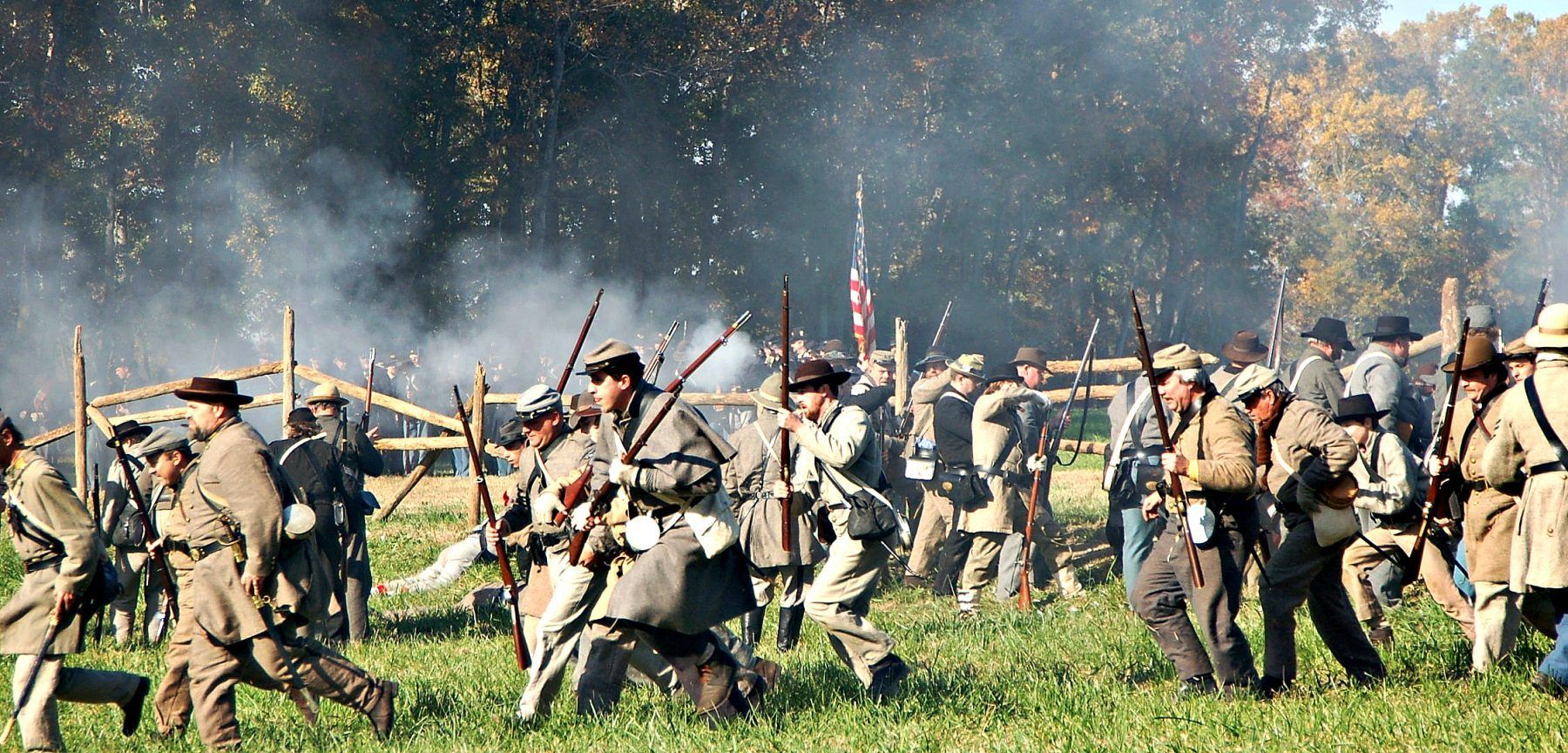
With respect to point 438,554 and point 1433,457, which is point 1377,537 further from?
point 438,554

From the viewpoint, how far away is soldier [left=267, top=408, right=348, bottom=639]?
9.93m

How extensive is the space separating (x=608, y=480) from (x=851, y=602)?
154 centimetres

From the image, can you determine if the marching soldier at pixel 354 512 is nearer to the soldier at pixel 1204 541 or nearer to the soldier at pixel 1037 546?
the soldier at pixel 1037 546

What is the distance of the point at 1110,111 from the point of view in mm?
36188

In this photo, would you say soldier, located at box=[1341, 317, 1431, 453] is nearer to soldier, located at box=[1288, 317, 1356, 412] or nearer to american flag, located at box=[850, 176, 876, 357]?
soldier, located at box=[1288, 317, 1356, 412]

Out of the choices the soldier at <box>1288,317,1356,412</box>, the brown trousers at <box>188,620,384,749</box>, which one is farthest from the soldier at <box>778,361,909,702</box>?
the soldier at <box>1288,317,1356,412</box>

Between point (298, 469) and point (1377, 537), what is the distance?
6.51m

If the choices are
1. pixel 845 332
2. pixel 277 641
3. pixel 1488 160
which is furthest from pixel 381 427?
pixel 1488 160

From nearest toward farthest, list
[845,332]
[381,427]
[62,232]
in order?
[381,427] → [62,232] → [845,332]

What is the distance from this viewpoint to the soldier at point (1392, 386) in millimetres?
9328

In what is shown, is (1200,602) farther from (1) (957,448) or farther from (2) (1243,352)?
(1) (957,448)

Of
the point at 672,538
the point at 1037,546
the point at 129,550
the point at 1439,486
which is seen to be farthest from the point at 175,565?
the point at 1439,486

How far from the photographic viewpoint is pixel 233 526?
654 centimetres

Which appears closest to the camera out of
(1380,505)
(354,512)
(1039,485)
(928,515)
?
(1380,505)
